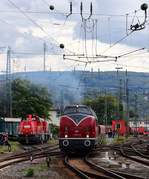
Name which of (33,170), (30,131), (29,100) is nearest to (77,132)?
(33,170)

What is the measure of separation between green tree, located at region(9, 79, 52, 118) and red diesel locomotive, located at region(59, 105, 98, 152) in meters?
49.0

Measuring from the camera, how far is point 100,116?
134 meters

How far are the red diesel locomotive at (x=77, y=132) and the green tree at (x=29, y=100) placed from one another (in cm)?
4897

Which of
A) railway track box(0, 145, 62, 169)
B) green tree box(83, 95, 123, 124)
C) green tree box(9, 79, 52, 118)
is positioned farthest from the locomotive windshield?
green tree box(83, 95, 123, 124)

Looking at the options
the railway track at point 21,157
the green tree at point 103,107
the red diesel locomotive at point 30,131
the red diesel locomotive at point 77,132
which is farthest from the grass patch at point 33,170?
the green tree at point 103,107

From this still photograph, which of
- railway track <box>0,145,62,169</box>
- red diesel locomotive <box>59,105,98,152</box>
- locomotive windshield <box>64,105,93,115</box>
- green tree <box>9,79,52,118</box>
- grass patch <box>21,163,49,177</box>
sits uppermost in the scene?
green tree <box>9,79,52,118</box>

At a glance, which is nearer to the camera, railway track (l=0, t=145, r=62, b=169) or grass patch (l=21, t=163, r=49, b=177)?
grass patch (l=21, t=163, r=49, b=177)

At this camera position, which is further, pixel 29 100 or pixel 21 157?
pixel 29 100

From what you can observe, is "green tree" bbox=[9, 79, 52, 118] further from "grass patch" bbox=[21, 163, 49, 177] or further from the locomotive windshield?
"grass patch" bbox=[21, 163, 49, 177]

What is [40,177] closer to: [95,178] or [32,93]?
[95,178]

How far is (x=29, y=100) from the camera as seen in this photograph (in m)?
82.6

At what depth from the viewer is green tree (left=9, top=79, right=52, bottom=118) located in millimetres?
82500

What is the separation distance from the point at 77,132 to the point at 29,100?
51.0 meters

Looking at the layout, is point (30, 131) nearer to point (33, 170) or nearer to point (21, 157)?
point (21, 157)
